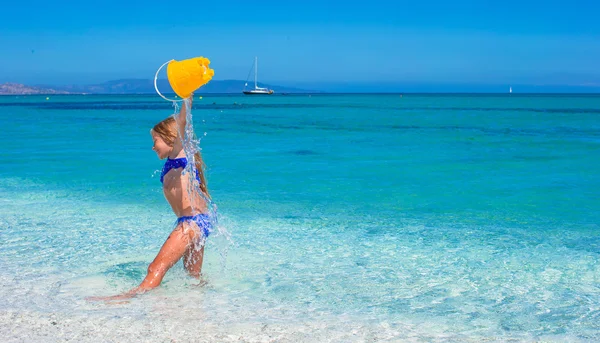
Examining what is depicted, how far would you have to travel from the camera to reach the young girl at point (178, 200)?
497 cm

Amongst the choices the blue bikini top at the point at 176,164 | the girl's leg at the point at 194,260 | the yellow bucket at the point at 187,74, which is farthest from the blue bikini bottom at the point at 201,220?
the yellow bucket at the point at 187,74

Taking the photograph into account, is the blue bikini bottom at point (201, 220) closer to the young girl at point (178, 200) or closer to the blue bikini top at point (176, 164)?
the young girl at point (178, 200)

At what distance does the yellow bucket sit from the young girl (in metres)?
0.39

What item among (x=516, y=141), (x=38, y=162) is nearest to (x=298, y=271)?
(x=38, y=162)

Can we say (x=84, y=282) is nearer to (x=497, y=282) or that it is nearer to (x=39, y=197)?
(x=497, y=282)

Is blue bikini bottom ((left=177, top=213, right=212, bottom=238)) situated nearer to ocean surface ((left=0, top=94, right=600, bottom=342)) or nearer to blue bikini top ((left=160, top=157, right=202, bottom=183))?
blue bikini top ((left=160, top=157, right=202, bottom=183))

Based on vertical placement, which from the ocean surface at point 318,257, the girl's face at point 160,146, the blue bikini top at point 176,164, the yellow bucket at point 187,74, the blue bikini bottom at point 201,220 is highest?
the yellow bucket at point 187,74

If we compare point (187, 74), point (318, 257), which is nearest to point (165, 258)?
point (187, 74)

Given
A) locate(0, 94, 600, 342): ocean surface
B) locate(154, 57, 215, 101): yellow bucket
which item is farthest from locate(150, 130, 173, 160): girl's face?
locate(0, 94, 600, 342): ocean surface

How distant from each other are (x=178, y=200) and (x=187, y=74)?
1095mm

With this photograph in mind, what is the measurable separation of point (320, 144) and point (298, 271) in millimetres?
16219

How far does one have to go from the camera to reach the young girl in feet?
16.3

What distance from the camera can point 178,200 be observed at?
5.10 meters

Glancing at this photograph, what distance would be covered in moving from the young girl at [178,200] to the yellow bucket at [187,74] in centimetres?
39
